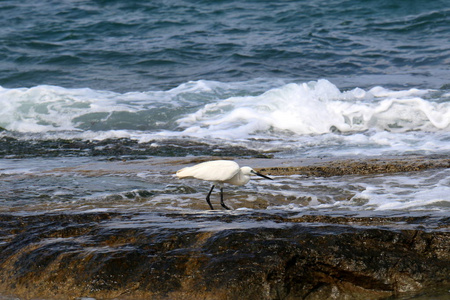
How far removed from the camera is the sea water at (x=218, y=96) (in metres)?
5.33

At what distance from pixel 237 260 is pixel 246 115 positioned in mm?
7174

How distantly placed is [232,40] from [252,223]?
13048mm

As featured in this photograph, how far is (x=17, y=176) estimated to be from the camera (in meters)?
6.07

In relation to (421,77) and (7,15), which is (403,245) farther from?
(7,15)

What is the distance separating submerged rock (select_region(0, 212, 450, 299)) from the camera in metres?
2.84

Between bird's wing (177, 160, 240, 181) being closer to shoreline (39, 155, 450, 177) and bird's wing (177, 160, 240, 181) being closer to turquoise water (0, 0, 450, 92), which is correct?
shoreline (39, 155, 450, 177)

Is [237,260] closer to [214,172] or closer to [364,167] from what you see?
[214,172]

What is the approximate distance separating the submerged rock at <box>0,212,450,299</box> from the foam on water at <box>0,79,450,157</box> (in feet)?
14.9

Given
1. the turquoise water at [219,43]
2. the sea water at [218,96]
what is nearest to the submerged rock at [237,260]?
the sea water at [218,96]

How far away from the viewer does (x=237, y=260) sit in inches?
115

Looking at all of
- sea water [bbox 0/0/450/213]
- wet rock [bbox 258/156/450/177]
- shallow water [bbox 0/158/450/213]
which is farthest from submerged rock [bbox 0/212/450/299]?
wet rock [bbox 258/156/450/177]

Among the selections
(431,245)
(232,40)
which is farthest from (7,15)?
(431,245)

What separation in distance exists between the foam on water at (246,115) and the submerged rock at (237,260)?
14.9 feet

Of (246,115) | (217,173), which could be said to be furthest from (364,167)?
(246,115)
